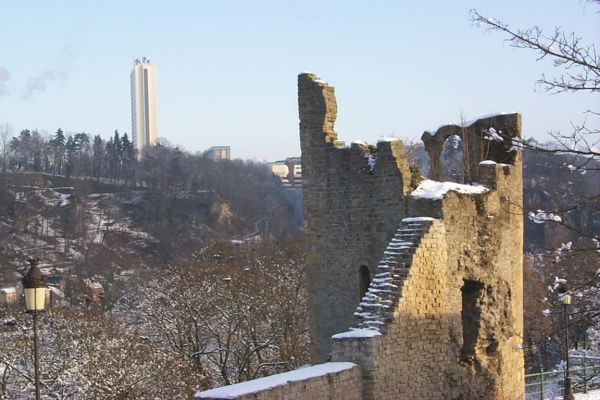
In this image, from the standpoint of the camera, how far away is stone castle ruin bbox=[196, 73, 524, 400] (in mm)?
11594

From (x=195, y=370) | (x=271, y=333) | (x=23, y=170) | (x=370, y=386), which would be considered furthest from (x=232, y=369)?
(x=23, y=170)

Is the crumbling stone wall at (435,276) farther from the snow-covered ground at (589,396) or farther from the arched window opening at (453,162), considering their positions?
the snow-covered ground at (589,396)

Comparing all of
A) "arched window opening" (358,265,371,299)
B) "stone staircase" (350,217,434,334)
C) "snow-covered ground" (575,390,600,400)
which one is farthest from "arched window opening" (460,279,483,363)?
"snow-covered ground" (575,390,600,400)

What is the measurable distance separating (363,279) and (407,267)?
2.94 metres

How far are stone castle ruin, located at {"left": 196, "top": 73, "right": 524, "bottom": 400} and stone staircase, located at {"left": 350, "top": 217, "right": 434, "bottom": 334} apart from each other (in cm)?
2

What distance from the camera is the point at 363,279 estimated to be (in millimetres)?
15227

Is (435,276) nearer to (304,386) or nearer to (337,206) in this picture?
A: (337,206)

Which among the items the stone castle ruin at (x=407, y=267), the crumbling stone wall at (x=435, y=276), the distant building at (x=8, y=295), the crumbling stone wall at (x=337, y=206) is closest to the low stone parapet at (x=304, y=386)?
the stone castle ruin at (x=407, y=267)

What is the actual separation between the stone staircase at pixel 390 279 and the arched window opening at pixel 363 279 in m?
2.26

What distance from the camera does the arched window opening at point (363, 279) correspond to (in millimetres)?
15172

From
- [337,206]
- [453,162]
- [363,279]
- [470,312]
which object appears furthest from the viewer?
[453,162]

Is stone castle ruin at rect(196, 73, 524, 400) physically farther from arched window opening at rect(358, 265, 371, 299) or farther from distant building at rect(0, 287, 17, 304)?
distant building at rect(0, 287, 17, 304)

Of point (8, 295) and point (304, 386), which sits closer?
point (304, 386)

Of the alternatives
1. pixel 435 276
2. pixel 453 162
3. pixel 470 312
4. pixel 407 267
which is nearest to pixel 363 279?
pixel 470 312
